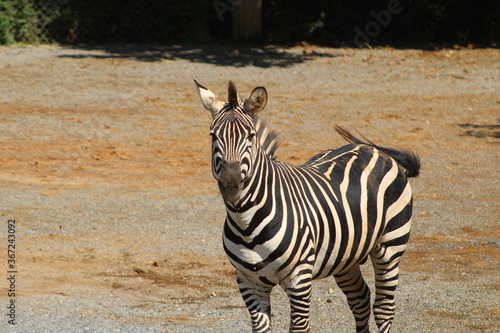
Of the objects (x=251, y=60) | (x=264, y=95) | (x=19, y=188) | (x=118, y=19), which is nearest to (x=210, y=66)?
(x=251, y=60)

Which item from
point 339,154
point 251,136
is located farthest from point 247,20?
point 251,136

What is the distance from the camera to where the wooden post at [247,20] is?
21123 mm

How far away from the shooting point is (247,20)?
21266mm

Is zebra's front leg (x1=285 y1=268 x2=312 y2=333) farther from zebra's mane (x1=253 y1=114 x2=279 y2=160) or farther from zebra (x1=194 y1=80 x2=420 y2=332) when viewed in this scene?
zebra's mane (x1=253 y1=114 x2=279 y2=160)

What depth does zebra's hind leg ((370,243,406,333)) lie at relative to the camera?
5.24 metres

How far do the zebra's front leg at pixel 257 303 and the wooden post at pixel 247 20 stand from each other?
57.4ft

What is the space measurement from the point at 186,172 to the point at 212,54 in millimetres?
9302

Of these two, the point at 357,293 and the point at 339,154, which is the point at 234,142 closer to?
the point at 339,154

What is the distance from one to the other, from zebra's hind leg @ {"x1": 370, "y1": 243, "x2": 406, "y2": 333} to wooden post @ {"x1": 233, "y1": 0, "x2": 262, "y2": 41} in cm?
1685

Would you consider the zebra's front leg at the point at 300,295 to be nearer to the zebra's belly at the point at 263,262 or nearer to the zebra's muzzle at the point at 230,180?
the zebra's belly at the point at 263,262

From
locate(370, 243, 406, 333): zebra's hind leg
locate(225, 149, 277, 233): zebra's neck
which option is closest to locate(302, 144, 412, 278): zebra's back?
locate(370, 243, 406, 333): zebra's hind leg

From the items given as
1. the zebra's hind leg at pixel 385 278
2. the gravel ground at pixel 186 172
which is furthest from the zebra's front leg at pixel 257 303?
the gravel ground at pixel 186 172

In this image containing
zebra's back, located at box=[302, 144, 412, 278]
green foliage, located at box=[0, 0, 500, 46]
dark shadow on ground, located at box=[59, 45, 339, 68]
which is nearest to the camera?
zebra's back, located at box=[302, 144, 412, 278]

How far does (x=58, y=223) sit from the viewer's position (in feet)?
29.1
